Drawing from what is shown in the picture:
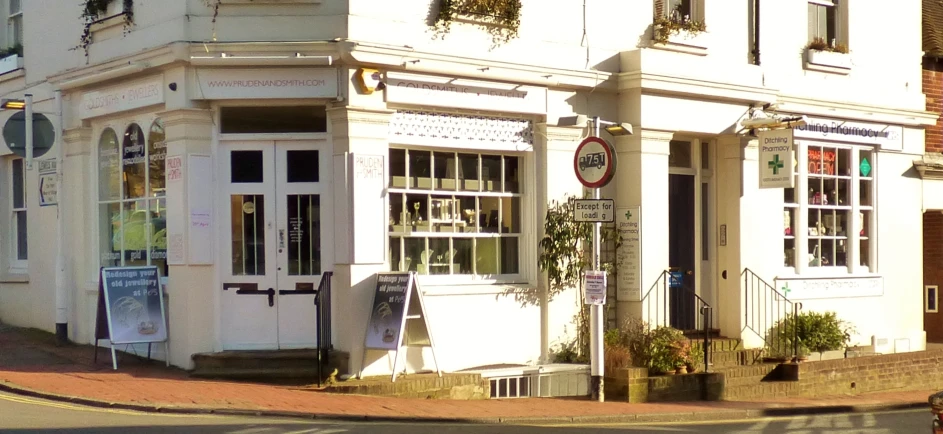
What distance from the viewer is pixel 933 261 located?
73.5 ft

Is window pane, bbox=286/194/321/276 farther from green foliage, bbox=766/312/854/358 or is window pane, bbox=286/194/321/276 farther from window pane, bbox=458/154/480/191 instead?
green foliage, bbox=766/312/854/358

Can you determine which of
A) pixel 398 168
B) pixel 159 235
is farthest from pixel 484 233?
pixel 159 235

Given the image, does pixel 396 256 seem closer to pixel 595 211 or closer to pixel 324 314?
pixel 324 314

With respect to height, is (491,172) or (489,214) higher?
(491,172)

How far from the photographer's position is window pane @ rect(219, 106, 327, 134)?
14.1m

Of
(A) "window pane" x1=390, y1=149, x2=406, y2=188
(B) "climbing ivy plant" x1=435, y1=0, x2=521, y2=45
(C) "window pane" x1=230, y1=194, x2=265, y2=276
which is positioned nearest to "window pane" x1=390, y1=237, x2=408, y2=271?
(A) "window pane" x1=390, y1=149, x2=406, y2=188

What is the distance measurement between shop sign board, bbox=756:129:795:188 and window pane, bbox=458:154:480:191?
447 centimetres

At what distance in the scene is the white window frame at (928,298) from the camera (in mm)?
22281

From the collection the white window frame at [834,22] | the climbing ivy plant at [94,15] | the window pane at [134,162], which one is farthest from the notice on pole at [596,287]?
the white window frame at [834,22]

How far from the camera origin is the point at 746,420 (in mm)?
14055

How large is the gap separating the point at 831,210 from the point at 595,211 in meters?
6.70

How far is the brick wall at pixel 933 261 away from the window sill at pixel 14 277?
15.4m

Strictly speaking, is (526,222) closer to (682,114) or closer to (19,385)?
(682,114)

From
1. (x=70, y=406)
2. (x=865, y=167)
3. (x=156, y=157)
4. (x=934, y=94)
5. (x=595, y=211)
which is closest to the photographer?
(x=70, y=406)
